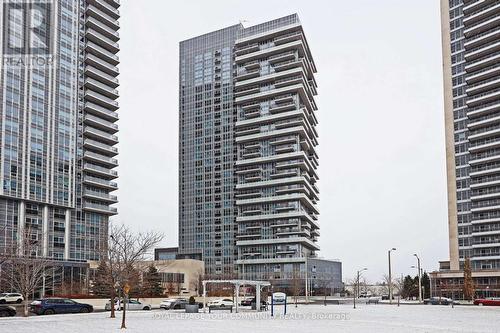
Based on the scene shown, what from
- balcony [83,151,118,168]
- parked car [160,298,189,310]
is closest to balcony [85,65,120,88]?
balcony [83,151,118,168]

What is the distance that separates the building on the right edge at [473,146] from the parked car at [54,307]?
98086 mm

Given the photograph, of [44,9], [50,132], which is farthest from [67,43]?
[50,132]

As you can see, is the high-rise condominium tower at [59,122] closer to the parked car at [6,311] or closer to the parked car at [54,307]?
the parked car at [54,307]

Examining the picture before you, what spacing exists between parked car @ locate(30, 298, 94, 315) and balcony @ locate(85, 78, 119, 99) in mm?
82865

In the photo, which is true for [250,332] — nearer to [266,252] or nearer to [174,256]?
[266,252]

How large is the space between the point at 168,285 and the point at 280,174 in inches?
1820

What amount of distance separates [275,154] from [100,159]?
5065 centimetres

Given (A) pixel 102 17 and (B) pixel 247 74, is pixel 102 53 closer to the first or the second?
(A) pixel 102 17

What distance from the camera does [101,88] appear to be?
133500 mm

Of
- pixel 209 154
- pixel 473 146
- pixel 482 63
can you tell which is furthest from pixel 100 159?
pixel 482 63

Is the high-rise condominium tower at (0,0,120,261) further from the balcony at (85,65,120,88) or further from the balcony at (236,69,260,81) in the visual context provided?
the balcony at (236,69,260,81)

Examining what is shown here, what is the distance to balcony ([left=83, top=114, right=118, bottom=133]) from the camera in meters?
130

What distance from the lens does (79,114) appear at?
129750 millimetres

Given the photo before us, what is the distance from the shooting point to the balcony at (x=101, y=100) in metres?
131
